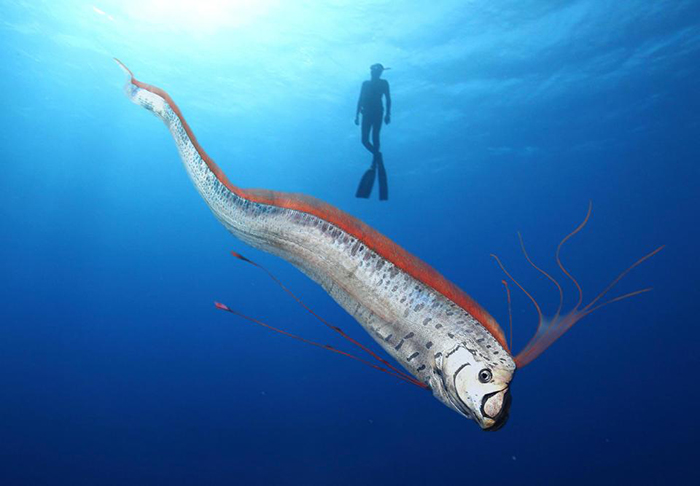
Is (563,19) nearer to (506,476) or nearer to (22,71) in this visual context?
(506,476)

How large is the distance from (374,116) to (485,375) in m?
10.1

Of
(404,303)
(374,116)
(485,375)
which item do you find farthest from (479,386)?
(374,116)


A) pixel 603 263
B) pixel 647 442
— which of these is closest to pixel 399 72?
pixel 647 442

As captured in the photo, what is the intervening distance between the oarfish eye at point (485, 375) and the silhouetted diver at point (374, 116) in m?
8.23

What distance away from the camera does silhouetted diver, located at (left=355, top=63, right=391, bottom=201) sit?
1012 cm

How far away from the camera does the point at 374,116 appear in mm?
11086

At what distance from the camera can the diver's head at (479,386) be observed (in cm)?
193

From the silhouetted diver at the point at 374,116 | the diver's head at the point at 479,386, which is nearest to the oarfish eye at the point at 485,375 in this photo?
the diver's head at the point at 479,386

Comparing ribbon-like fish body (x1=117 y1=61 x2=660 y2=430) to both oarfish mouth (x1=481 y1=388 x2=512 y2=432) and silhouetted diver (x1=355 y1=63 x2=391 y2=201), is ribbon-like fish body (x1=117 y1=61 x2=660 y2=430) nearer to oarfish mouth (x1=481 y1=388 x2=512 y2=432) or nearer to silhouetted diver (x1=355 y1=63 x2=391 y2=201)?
oarfish mouth (x1=481 y1=388 x2=512 y2=432)

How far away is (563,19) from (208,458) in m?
22.1

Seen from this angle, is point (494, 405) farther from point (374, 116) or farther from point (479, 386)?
point (374, 116)

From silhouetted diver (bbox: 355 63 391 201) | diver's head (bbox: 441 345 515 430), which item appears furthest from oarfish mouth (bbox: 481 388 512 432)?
silhouetted diver (bbox: 355 63 391 201)

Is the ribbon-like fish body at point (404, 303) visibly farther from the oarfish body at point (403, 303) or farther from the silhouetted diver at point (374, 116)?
the silhouetted diver at point (374, 116)

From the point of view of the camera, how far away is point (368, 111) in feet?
36.2
